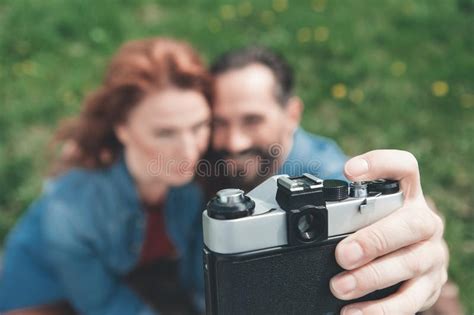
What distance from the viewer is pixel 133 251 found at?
1.49 metres

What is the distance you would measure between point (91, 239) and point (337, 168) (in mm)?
609

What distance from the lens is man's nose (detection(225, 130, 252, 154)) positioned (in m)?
1.33

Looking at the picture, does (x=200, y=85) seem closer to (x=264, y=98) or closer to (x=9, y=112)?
(x=264, y=98)

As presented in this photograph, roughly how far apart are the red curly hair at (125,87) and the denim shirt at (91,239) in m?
0.06

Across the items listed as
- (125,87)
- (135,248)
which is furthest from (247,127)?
(135,248)

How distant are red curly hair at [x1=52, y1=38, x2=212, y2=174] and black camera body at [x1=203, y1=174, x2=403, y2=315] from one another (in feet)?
2.34

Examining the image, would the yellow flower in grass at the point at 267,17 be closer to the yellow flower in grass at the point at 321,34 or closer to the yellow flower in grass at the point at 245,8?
the yellow flower in grass at the point at 245,8

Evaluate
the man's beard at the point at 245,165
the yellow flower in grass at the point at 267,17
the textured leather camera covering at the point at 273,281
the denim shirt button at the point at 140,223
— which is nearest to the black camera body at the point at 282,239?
the textured leather camera covering at the point at 273,281

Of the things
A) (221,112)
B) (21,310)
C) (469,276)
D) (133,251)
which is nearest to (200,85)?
(221,112)

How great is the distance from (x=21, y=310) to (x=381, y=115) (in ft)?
4.00

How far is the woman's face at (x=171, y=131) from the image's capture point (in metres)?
1.28

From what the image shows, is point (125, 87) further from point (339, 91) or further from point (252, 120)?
point (339, 91)

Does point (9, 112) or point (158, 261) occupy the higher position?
point (9, 112)

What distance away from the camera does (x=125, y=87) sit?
53.1 inches
